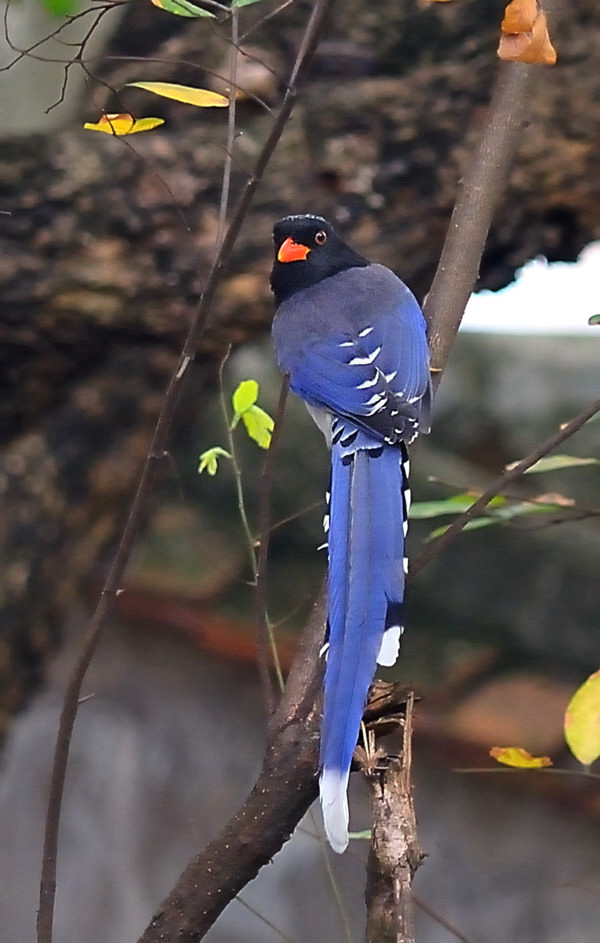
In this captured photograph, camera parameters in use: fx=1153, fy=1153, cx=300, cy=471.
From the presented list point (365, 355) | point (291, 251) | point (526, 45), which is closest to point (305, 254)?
point (291, 251)

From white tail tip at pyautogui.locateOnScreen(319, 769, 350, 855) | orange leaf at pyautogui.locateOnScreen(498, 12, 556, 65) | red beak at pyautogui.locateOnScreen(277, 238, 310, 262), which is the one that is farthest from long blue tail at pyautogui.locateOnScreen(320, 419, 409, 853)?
orange leaf at pyautogui.locateOnScreen(498, 12, 556, 65)

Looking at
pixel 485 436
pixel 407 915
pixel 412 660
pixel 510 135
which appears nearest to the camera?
pixel 407 915

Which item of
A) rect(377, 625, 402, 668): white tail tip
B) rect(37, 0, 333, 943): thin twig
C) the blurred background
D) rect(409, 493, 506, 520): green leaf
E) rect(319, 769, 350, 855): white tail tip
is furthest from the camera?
the blurred background

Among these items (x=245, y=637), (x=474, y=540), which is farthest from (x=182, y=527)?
(x=474, y=540)

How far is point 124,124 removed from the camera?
979mm

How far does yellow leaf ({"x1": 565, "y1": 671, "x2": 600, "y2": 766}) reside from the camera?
3.43ft

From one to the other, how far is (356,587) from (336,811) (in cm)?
21

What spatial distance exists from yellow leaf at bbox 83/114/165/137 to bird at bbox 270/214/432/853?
1.15 ft

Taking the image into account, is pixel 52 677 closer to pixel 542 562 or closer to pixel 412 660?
pixel 412 660

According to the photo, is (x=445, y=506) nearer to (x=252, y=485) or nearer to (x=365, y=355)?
(x=365, y=355)

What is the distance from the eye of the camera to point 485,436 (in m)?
3.04

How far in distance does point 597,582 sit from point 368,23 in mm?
1502

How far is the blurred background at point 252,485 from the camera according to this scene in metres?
1.70

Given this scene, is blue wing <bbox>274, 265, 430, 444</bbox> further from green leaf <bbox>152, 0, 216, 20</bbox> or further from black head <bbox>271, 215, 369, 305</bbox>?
green leaf <bbox>152, 0, 216, 20</bbox>
